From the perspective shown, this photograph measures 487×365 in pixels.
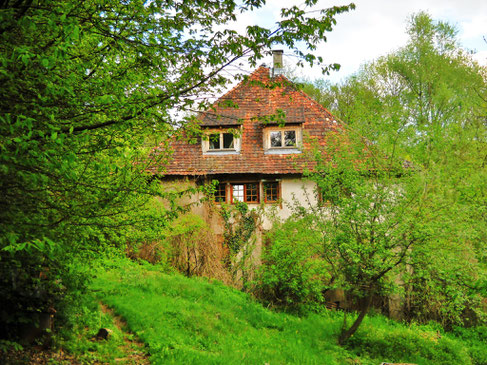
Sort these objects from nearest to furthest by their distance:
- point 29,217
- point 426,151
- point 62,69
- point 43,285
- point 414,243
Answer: point 29,217 → point 62,69 → point 43,285 → point 414,243 → point 426,151

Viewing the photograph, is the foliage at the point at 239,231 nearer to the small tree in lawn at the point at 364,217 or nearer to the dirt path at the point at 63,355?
the small tree in lawn at the point at 364,217

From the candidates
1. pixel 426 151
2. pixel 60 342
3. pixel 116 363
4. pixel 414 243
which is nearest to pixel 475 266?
pixel 414 243

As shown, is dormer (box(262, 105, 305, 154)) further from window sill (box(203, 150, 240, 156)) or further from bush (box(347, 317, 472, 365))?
bush (box(347, 317, 472, 365))

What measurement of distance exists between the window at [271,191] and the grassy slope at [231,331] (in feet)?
18.6

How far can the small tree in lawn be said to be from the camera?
9.52 m

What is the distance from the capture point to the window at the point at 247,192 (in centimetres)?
1844

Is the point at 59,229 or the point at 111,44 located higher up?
the point at 111,44

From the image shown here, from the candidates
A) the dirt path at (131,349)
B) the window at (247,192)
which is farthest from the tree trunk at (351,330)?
the window at (247,192)

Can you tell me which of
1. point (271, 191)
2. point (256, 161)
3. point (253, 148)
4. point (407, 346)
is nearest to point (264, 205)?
point (271, 191)

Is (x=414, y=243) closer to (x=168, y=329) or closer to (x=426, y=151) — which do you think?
(x=426, y=151)

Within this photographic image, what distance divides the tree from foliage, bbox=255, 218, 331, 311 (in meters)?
6.83

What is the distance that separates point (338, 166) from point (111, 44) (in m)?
7.02

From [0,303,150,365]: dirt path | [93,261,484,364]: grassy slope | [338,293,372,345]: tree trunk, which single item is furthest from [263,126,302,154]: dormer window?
[0,303,150,365]: dirt path

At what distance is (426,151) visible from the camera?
10219mm
